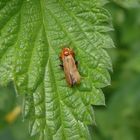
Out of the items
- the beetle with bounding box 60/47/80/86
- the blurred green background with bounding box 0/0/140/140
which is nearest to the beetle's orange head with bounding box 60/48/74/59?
the beetle with bounding box 60/47/80/86

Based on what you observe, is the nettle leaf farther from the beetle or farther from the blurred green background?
the blurred green background

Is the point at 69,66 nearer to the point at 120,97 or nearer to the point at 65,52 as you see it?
the point at 65,52

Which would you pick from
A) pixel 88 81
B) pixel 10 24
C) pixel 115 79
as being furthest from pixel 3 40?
pixel 115 79

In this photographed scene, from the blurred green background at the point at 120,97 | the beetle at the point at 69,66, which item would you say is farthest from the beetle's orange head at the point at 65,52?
the blurred green background at the point at 120,97

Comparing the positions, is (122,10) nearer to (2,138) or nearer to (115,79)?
(115,79)

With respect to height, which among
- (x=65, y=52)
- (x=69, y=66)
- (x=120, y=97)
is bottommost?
(x=120, y=97)

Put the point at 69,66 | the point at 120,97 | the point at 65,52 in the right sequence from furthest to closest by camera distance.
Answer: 1. the point at 120,97
2. the point at 69,66
3. the point at 65,52

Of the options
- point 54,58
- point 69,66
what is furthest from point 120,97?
point 54,58
